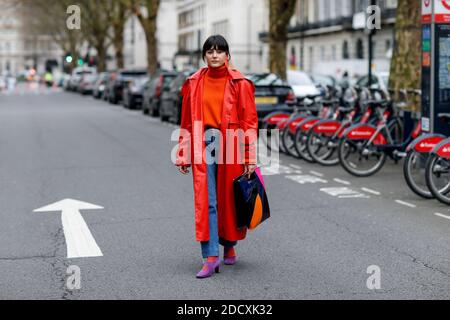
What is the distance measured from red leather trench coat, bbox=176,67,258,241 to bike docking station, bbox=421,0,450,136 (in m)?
6.35

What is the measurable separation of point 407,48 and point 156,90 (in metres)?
13.2

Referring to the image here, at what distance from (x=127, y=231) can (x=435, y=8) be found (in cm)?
581

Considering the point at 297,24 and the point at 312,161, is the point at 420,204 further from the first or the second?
the point at 297,24

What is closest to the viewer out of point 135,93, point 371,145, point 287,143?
point 371,145

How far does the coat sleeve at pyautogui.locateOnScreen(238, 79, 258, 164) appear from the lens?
6.58m

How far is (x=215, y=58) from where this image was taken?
6.50 m

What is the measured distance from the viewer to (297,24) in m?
75.3

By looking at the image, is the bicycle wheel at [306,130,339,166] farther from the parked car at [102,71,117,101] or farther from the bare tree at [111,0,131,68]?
the bare tree at [111,0,131,68]

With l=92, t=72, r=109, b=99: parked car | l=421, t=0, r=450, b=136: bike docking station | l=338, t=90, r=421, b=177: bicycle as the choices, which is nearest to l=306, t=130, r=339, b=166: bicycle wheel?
l=338, t=90, r=421, b=177: bicycle

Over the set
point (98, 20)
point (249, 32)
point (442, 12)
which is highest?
point (98, 20)

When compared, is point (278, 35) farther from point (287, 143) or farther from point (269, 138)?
point (287, 143)

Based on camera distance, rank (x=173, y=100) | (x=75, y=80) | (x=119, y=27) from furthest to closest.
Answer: (x=75, y=80) < (x=119, y=27) < (x=173, y=100)

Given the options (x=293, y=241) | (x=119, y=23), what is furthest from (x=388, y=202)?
(x=119, y=23)

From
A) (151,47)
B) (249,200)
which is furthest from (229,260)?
(151,47)
